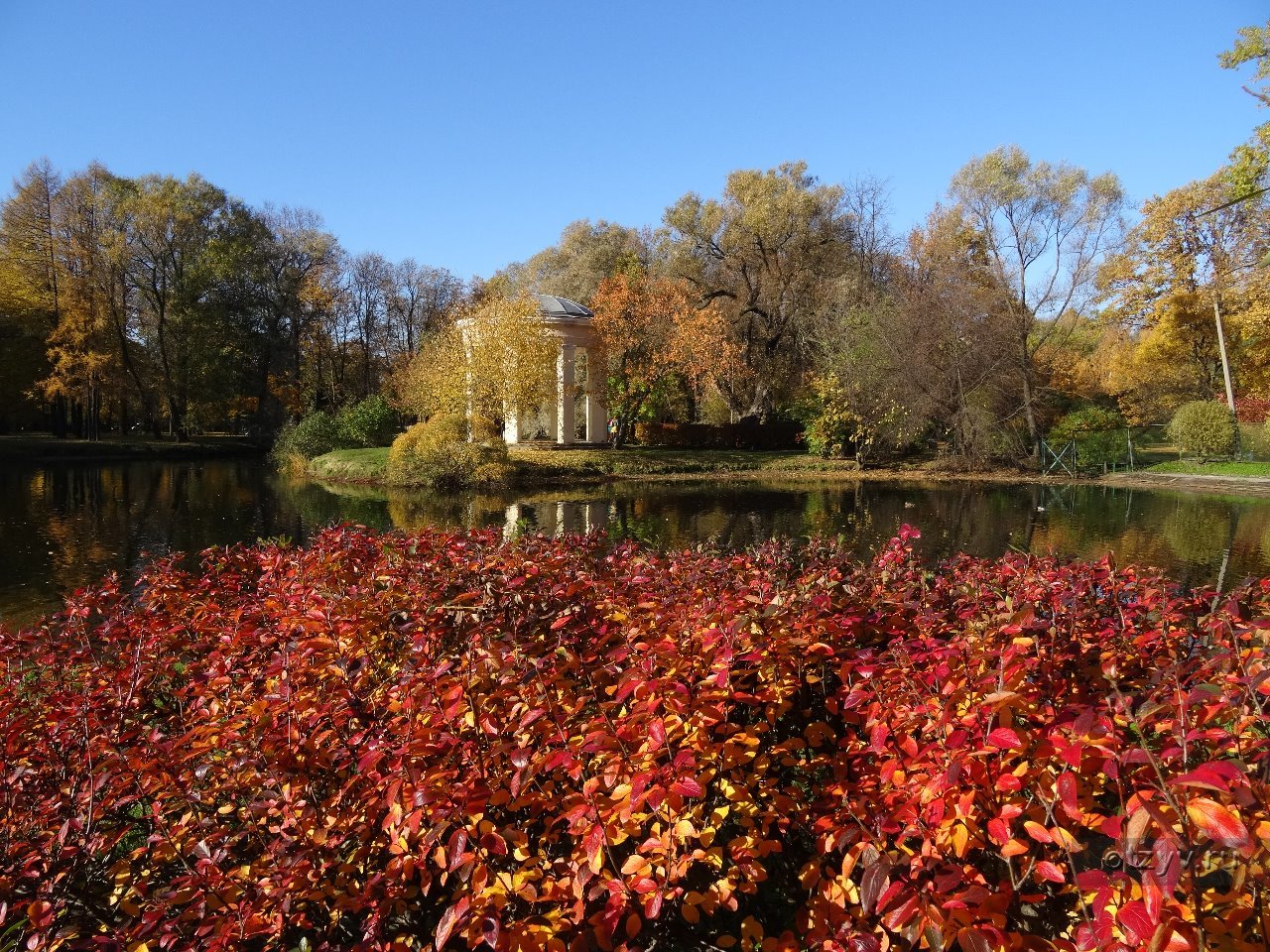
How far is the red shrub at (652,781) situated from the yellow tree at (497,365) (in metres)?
23.8

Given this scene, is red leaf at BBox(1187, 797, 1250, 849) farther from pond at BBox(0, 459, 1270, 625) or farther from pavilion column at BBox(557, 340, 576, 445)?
pavilion column at BBox(557, 340, 576, 445)

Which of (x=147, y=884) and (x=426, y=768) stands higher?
(x=426, y=768)

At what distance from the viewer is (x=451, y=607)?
2.68m

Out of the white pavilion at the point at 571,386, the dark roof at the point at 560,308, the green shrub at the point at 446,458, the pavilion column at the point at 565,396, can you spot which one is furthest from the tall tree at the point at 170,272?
the green shrub at the point at 446,458

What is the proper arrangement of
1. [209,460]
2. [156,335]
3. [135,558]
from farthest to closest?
[156,335]
[209,460]
[135,558]

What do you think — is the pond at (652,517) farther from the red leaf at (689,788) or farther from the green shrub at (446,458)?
the red leaf at (689,788)

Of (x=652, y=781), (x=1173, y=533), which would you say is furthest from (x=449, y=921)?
(x=1173, y=533)

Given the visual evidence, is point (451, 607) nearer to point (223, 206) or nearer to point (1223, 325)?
point (1223, 325)

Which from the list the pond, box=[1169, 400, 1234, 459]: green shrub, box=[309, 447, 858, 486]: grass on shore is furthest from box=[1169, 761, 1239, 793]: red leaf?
box=[1169, 400, 1234, 459]: green shrub

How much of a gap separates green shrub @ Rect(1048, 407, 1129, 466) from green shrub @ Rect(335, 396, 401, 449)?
26.7m

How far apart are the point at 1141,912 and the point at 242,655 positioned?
3.06 meters

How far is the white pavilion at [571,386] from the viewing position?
31.3 m

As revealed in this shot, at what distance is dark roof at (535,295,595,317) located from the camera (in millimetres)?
31547

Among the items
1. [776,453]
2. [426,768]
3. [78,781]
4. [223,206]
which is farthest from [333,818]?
[223,206]
